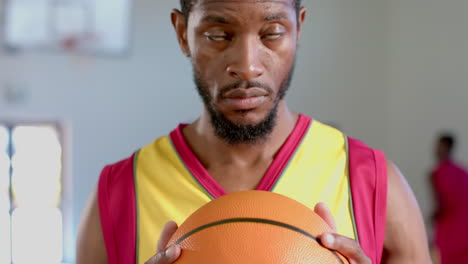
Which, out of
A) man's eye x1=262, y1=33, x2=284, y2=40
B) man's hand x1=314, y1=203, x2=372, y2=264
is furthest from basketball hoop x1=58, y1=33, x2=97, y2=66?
man's hand x1=314, y1=203, x2=372, y2=264

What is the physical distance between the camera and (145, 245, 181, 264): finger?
2.85 feet

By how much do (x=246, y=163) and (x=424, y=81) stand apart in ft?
16.8

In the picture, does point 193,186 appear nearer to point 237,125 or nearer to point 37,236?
point 237,125

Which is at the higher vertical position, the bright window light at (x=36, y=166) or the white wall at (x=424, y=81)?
the white wall at (x=424, y=81)

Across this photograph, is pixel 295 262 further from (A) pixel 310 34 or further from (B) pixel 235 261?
(A) pixel 310 34

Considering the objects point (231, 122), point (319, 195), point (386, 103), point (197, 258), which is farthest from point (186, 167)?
point (386, 103)

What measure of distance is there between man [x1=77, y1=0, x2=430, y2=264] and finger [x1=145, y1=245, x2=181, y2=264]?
228mm

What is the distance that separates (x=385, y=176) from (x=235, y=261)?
0.45 m

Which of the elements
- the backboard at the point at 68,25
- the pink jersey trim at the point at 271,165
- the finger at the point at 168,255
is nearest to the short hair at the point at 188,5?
the pink jersey trim at the point at 271,165

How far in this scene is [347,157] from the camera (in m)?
1.21

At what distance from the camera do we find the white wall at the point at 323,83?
17.4 ft

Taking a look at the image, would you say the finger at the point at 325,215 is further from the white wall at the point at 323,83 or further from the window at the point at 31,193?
the window at the point at 31,193

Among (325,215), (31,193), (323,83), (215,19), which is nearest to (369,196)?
(325,215)

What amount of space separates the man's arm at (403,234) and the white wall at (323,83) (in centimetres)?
441
